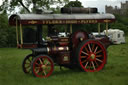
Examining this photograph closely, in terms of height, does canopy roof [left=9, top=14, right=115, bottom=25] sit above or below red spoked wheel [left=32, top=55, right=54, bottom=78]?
above

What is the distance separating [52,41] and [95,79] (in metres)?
2.37

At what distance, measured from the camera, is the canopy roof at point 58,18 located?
9453 millimetres

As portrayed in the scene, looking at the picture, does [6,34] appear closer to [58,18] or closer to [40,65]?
[58,18]

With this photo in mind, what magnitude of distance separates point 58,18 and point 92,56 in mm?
2045

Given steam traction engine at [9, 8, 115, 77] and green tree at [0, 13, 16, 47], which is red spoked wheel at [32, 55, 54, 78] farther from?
green tree at [0, 13, 16, 47]

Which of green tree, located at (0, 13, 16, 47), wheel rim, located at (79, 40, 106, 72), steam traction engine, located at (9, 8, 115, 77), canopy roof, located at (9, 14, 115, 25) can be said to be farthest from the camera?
green tree, located at (0, 13, 16, 47)

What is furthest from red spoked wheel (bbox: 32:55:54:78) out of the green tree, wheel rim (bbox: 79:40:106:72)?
the green tree

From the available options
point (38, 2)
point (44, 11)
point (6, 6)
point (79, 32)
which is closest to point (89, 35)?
point (79, 32)

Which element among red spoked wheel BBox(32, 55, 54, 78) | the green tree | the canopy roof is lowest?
the green tree

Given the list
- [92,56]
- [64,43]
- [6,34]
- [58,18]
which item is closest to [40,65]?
[64,43]

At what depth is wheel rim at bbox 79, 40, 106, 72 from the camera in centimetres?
1017

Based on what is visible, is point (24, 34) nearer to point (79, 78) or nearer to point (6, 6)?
point (79, 78)

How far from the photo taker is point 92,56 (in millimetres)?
10227

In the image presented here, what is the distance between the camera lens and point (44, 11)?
10094mm
